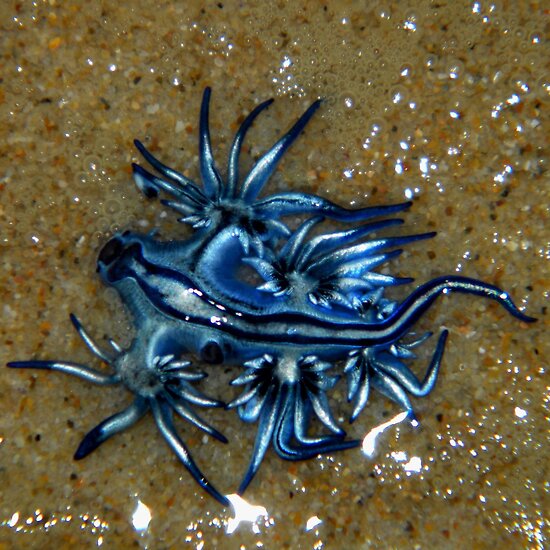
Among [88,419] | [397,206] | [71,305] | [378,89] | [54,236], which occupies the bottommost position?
[88,419]

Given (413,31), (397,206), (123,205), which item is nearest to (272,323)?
(397,206)

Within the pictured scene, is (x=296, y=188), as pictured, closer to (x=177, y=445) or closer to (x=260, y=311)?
(x=260, y=311)

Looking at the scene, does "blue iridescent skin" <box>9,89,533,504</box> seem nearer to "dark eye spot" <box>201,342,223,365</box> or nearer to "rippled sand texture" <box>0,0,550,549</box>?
"dark eye spot" <box>201,342,223,365</box>

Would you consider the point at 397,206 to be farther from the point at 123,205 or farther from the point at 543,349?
the point at 123,205

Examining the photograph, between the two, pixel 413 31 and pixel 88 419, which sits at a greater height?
pixel 413 31

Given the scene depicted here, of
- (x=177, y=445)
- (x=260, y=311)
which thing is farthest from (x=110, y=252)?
(x=177, y=445)

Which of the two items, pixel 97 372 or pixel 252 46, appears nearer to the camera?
pixel 97 372

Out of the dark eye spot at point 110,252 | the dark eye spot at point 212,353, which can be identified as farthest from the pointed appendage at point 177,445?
the dark eye spot at point 110,252
